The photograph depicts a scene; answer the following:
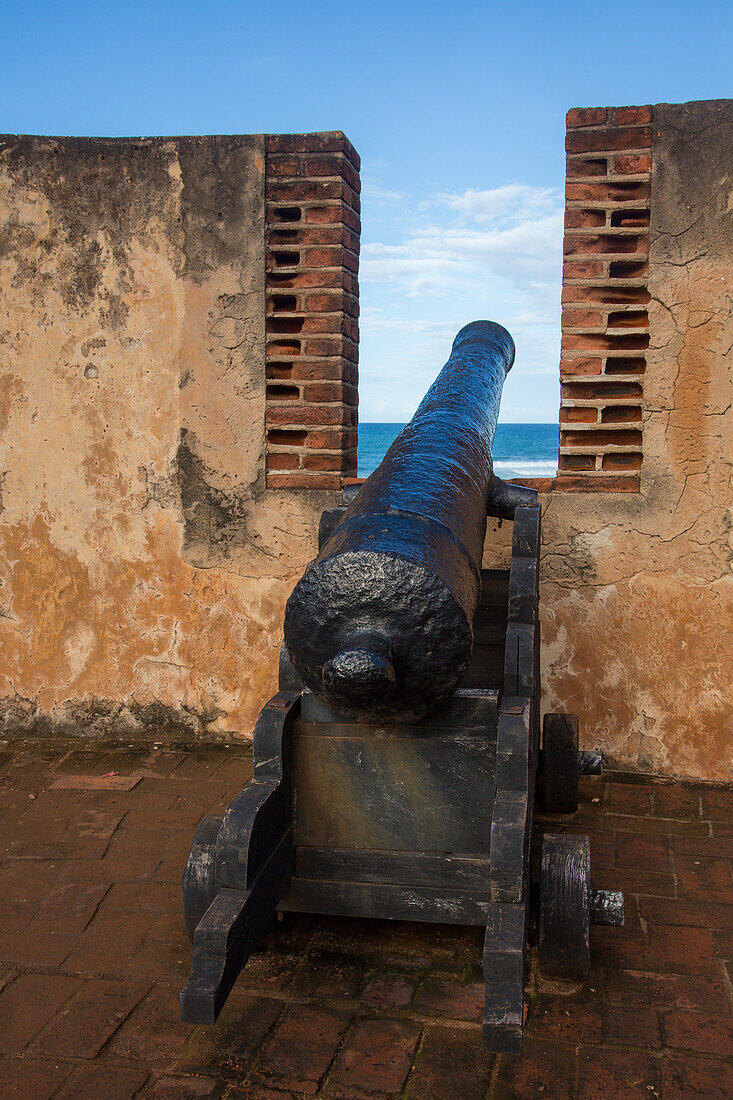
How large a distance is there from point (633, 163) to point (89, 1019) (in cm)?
400

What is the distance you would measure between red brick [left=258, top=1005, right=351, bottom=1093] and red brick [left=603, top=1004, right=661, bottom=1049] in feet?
2.32

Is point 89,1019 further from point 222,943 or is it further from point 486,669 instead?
point 486,669

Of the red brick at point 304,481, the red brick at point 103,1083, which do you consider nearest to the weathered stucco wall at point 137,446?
the red brick at point 304,481

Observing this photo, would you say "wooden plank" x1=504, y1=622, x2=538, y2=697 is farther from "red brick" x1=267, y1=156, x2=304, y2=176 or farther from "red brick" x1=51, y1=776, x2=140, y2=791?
"red brick" x1=267, y1=156, x2=304, y2=176

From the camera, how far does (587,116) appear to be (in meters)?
4.34

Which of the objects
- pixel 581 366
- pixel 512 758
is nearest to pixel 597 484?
pixel 581 366

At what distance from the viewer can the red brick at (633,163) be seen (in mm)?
4309

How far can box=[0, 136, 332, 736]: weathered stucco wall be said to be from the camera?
15.6ft

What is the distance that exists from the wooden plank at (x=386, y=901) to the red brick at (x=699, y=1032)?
0.58 meters

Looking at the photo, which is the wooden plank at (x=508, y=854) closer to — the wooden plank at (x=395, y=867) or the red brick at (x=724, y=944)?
the wooden plank at (x=395, y=867)

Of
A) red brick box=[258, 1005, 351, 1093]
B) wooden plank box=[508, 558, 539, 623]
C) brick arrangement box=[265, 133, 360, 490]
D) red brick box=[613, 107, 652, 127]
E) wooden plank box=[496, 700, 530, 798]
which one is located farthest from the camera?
brick arrangement box=[265, 133, 360, 490]

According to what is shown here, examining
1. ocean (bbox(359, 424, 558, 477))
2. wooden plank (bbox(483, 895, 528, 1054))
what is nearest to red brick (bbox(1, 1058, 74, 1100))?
wooden plank (bbox(483, 895, 528, 1054))

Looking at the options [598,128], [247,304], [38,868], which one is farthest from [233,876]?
[598,128]

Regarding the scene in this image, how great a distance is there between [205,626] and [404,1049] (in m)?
2.82
